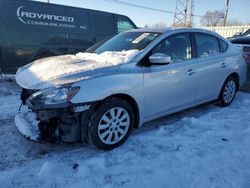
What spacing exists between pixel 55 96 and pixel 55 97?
0.01 m

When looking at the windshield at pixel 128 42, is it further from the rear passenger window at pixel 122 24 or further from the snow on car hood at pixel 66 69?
the rear passenger window at pixel 122 24

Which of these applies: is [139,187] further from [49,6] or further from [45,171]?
[49,6]

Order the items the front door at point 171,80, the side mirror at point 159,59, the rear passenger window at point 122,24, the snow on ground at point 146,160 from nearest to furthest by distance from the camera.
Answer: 1. the snow on ground at point 146,160
2. the side mirror at point 159,59
3. the front door at point 171,80
4. the rear passenger window at point 122,24

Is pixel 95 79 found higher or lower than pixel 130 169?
higher

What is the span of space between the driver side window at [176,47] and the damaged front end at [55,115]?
149 cm

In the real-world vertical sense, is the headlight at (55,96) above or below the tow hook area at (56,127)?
above

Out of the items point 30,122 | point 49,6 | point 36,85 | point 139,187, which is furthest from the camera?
point 49,6

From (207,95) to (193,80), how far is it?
67cm

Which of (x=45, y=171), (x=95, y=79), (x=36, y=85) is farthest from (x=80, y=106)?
(x=45, y=171)

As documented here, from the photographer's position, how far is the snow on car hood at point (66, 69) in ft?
10.6

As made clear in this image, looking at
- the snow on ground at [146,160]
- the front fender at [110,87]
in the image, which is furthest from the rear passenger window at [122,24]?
the front fender at [110,87]

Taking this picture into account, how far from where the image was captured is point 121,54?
3.88 m

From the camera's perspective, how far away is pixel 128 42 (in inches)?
169

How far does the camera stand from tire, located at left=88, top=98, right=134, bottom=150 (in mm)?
3318
